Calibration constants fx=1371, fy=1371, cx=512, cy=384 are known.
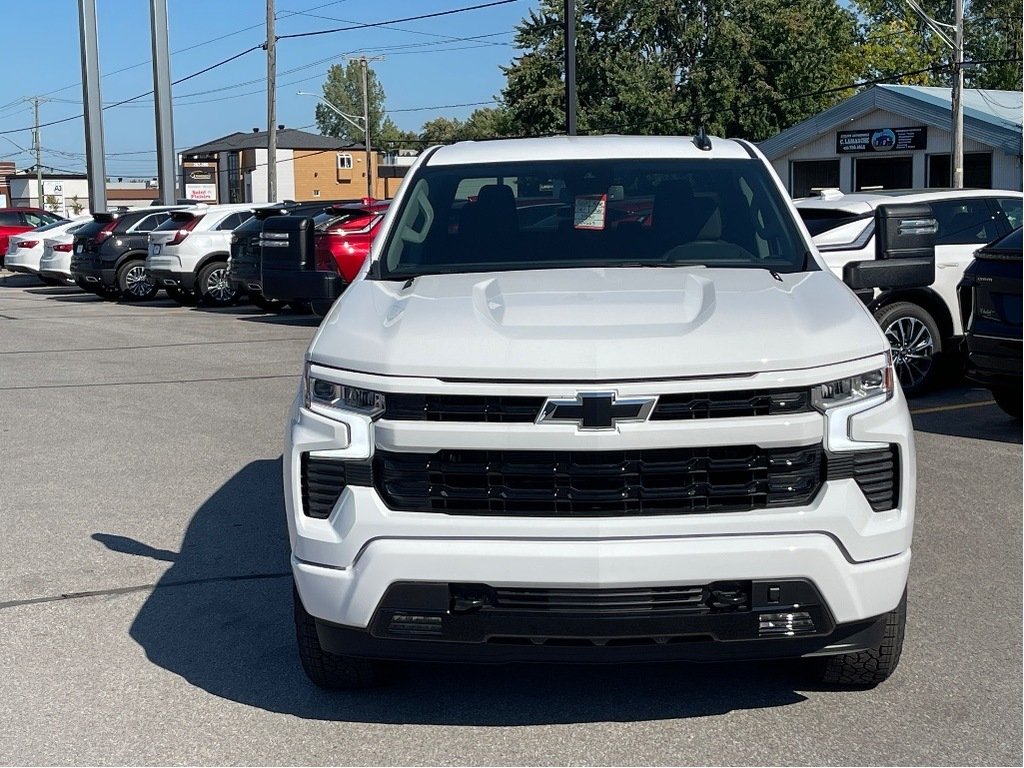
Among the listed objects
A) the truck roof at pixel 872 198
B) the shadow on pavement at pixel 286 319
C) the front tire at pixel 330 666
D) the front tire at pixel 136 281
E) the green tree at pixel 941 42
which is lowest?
the front tire at pixel 330 666

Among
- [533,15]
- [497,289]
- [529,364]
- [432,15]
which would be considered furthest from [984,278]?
[533,15]

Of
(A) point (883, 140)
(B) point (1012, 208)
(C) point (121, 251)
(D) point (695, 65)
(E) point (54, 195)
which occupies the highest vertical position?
(D) point (695, 65)

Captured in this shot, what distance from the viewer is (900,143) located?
4253 cm

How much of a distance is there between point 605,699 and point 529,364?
1.30 m

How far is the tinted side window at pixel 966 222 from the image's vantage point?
11.5 meters

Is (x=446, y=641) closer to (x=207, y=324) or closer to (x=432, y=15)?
(x=207, y=324)

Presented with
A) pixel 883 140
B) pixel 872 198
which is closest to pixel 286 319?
pixel 872 198

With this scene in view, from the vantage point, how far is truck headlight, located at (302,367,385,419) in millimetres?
4043

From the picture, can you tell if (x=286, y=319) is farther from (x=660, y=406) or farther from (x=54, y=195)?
(x=54, y=195)

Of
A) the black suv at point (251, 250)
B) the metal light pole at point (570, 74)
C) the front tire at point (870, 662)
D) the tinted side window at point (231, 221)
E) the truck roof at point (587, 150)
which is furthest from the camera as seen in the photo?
the metal light pole at point (570, 74)

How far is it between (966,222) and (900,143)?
107ft

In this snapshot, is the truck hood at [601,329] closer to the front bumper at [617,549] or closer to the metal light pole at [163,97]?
the front bumper at [617,549]

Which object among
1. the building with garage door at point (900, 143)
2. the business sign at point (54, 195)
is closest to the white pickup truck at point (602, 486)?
the building with garage door at point (900, 143)

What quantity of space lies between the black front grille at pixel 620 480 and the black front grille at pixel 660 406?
101mm
